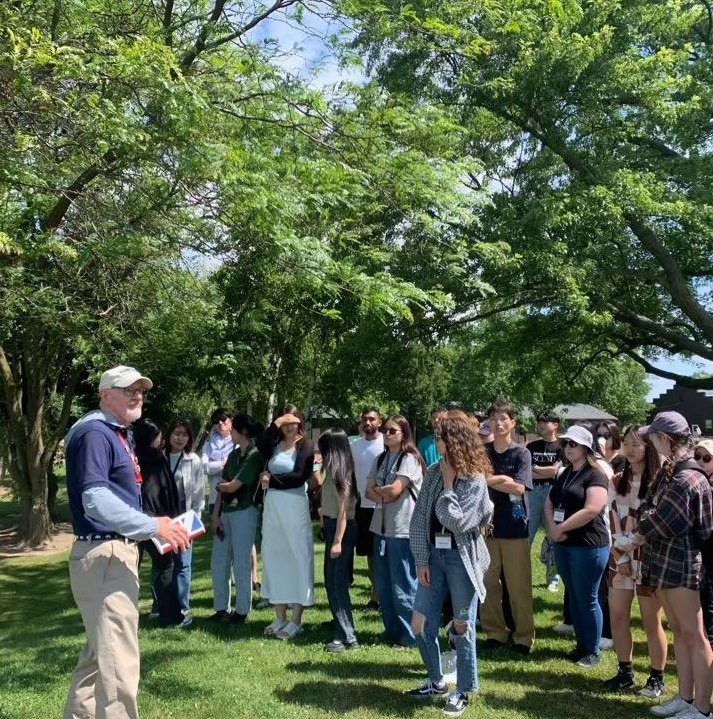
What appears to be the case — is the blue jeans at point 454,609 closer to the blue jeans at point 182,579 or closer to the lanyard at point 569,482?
the lanyard at point 569,482

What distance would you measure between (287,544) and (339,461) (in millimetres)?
964

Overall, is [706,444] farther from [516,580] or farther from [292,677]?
[292,677]

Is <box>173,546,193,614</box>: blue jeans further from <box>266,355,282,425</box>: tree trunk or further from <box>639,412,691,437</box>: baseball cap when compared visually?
<box>266,355,282,425</box>: tree trunk

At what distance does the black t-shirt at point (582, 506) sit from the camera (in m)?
5.38

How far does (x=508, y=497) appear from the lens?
590 centimetres

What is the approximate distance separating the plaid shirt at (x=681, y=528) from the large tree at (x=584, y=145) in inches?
299

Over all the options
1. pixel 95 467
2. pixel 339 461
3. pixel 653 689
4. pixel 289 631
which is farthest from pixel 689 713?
pixel 95 467

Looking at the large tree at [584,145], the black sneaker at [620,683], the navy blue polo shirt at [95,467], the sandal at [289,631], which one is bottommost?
the black sneaker at [620,683]

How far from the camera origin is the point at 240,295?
46.6ft

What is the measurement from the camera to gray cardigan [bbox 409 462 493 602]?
4512mm

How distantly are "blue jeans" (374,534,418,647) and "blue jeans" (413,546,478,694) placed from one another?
3.67 ft

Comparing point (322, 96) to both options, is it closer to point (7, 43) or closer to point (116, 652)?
point (7, 43)

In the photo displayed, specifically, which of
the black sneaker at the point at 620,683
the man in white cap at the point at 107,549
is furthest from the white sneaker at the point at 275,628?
the black sneaker at the point at 620,683

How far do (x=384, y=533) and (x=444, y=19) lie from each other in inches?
298
